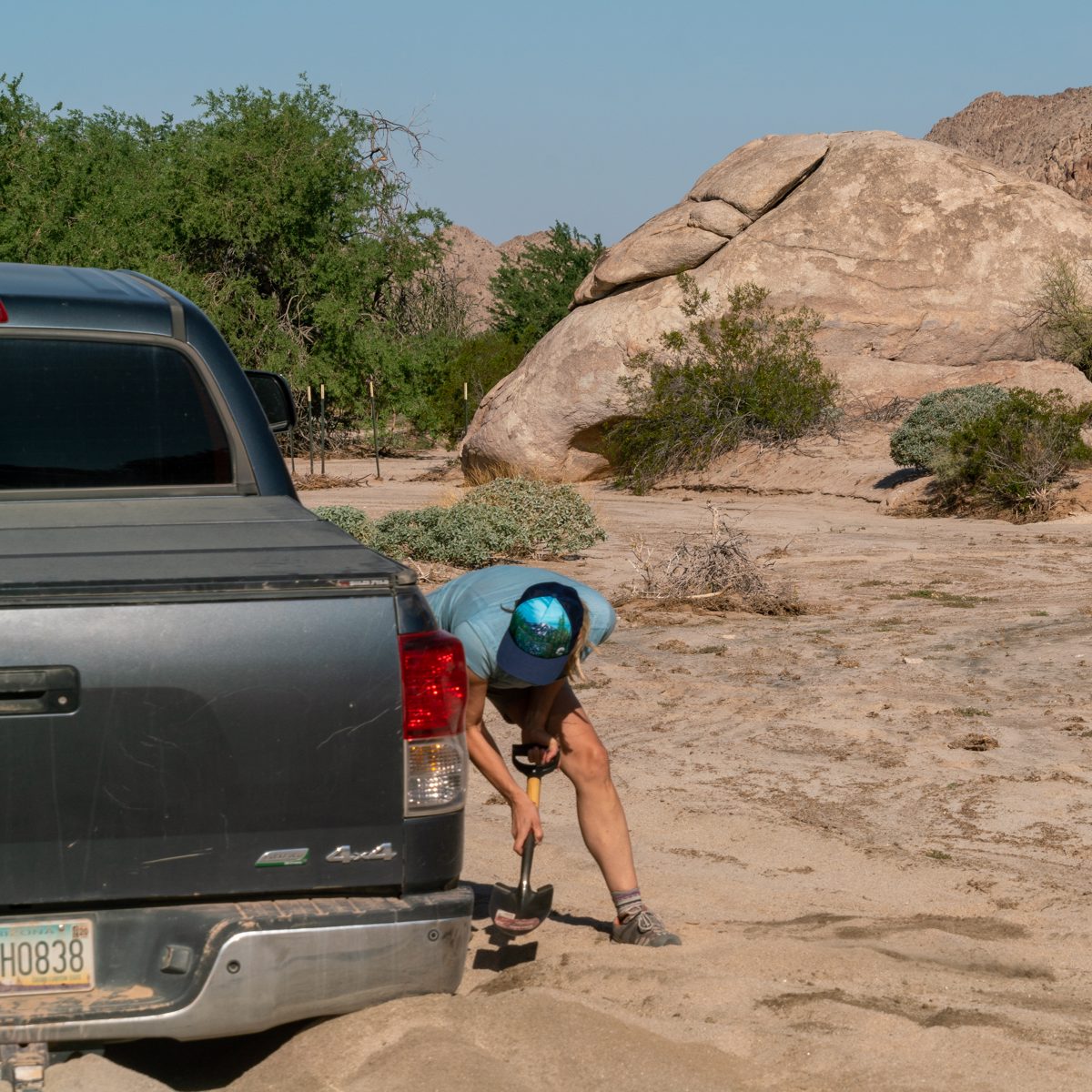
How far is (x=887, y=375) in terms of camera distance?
23781 mm

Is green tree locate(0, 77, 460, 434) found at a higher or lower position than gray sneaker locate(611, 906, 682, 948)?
higher

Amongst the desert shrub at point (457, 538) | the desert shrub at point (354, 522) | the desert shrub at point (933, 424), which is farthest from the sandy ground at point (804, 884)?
the desert shrub at point (933, 424)

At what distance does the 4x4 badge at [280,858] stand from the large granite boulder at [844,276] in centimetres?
2098

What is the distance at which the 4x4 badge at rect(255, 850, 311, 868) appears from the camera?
2916 millimetres

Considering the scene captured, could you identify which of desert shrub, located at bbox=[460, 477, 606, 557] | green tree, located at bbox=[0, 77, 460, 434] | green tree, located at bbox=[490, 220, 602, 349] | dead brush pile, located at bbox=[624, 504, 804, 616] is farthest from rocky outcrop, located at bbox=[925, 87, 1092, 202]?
dead brush pile, located at bbox=[624, 504, 804, 616]

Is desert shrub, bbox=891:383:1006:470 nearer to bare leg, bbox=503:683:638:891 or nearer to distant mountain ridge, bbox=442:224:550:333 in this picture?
bare leg, bbox=503:683:638:891

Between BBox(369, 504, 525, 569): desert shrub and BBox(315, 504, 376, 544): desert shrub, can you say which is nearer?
BBox(369, 504, 525, 569): desert shrub

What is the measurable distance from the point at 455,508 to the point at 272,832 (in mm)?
11332

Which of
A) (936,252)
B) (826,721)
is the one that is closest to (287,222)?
(936,252)

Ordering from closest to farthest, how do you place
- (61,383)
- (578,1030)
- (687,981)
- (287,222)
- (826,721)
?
(578,1030), (687,981), (61,383), (826,721), (287,222)

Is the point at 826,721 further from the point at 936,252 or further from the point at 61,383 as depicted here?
the point at 936,252

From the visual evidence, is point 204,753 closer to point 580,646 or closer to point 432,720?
point 432,720

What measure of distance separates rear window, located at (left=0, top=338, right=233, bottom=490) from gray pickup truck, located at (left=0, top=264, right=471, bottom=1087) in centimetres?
120

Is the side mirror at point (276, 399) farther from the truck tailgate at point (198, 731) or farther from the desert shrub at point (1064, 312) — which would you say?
the desert shrub at point (1064, 312)
